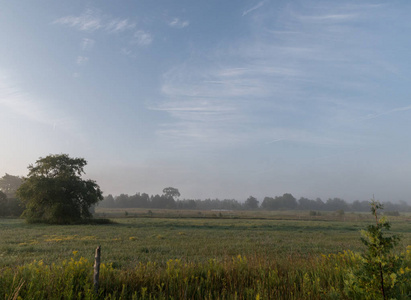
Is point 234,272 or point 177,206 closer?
point 234,272

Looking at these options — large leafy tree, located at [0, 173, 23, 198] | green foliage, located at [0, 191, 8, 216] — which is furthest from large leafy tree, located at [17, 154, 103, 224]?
large leafy tree, located at [0, 173, 23, 198]

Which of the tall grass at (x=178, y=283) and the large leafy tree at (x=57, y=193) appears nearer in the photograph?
the tall grass at (x=178, y=283)

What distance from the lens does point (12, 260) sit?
11.9 metres

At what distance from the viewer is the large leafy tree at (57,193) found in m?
38.8

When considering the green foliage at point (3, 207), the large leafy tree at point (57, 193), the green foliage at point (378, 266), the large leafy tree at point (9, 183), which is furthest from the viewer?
the large leafy tree at point (9, 183)

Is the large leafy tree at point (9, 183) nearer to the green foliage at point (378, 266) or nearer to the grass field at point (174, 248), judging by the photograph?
the grass field at point (174, 248)

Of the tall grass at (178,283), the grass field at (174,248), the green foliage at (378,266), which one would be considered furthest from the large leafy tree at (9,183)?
the green foliage at (378,266)

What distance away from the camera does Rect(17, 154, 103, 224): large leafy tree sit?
127 ft

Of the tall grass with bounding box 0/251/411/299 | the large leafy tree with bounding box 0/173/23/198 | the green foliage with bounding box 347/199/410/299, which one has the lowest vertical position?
the tall grass with bounding box 0/251/411/299

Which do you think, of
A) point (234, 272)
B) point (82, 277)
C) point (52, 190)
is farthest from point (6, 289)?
point (52, 190)

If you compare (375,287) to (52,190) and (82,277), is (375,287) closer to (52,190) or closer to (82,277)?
(82,277)

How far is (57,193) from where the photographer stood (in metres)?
39.9

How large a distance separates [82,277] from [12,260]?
7294 mm

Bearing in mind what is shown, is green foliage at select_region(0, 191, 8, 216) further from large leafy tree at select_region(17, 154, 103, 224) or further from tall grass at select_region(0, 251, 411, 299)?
tall grass at select_region(0, 251, 411, 299)
